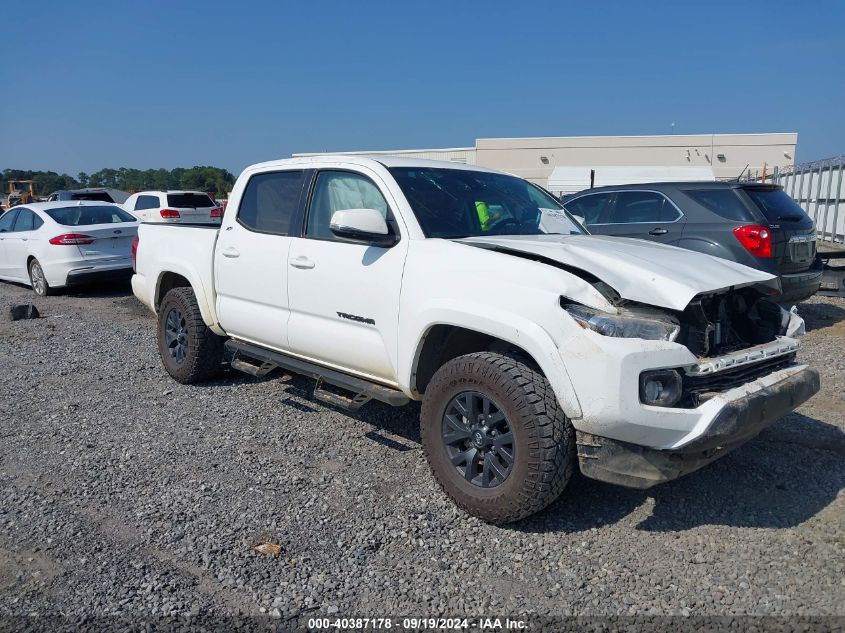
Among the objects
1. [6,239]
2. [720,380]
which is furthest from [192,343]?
[6,239]

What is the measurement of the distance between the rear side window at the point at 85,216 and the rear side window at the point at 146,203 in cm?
713

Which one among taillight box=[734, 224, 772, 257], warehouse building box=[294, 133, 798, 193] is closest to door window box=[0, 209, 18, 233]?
taillight box=[734, 224, 772, 257]

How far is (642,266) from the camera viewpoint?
11.6 ft

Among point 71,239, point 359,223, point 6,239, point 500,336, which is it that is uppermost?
point 359,223

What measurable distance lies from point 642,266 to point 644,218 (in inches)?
205

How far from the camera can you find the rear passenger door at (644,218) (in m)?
8.10

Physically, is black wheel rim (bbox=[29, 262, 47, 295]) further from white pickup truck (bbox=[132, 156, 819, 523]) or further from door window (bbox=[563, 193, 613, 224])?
door window (bbox=[563, 193, 613, 224])

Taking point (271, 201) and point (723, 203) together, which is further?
point (723, 203)

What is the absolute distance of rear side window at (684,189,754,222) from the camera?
7594 millimetres

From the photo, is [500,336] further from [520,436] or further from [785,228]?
[785,228]

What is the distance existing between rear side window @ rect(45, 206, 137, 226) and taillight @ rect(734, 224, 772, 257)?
9.60 metres

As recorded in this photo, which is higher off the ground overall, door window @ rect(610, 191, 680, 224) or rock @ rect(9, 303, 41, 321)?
door window @ rect(610, 191, 680, 224)

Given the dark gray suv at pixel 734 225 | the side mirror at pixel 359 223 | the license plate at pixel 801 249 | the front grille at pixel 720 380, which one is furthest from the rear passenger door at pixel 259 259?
the license plate at pixel 801 249

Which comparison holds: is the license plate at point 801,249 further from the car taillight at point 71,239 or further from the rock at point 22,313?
the car taillight at point 71,239
